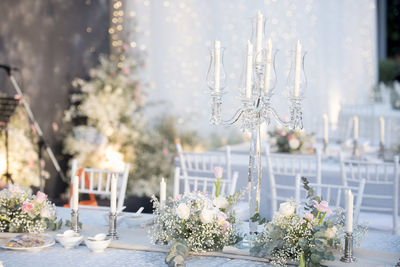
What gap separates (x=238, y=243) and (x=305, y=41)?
18.4 ft

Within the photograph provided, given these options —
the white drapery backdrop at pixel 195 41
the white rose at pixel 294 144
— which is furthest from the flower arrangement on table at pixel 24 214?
the white drapery backdrop at pixel 195 41

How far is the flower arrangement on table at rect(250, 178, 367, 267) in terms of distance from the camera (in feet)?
6.52

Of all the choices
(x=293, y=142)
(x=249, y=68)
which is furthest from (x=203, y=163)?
(x=249, y=68)

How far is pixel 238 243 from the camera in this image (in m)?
2.25

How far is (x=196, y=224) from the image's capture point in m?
2.18

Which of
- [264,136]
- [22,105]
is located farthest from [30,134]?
[264,136]

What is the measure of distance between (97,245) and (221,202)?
0.53m

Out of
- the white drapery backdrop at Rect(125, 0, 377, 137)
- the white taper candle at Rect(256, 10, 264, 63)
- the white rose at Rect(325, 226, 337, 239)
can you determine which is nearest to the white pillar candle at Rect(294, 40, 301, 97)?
the white taper candle at Rect(256, 10, 264, 63)

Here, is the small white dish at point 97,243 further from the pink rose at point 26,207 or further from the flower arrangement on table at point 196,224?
the pink rose at point 26,207

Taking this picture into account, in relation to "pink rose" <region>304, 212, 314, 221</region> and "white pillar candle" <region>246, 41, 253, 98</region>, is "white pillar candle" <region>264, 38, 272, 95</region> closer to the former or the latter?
"white pillar candle" <region>246, 41, 253, 98</region>

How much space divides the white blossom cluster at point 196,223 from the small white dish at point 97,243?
19 cm

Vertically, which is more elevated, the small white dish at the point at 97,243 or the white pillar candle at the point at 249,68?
the white pillar candle at the point at 249,68

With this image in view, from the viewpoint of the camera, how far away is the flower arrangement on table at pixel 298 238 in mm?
1986

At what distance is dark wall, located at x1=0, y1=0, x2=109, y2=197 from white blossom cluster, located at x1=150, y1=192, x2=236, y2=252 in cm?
309
